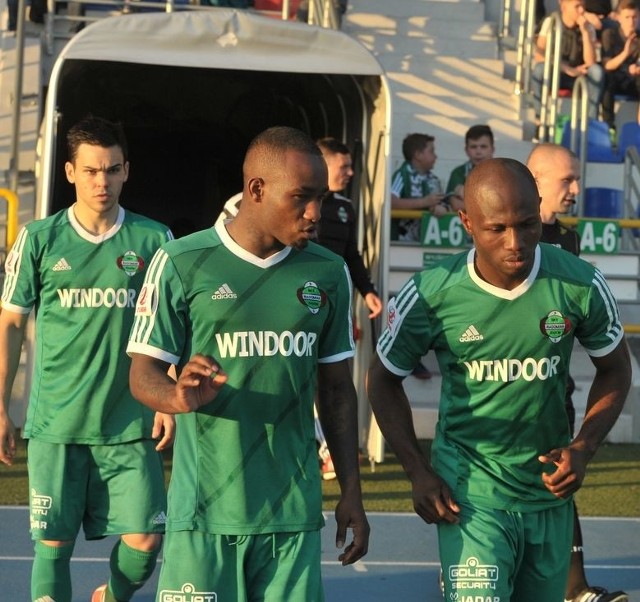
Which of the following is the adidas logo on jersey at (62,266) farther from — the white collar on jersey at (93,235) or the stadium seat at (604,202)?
the stadium seat at (604,202)

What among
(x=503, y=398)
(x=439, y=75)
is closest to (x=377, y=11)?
(x=439, y=75)

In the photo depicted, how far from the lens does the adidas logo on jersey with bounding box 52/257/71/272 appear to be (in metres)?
6.18

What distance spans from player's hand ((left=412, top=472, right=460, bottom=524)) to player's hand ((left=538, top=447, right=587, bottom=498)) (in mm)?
309

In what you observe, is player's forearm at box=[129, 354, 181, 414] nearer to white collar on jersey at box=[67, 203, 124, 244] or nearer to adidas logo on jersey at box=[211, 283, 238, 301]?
adidas logo on jersey at box=[211, 283, 238, 301]

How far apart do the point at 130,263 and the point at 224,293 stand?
195 centimetres

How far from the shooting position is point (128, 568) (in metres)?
6.10

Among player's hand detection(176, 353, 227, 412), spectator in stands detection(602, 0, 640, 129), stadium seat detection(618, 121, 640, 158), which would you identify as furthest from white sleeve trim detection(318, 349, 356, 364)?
spectator in stands detection(602, 0, 640, 129)

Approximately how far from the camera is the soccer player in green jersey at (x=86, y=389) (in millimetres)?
6078

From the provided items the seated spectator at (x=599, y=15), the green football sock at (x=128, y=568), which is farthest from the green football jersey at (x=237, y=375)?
the seated spectator at (x=599, y=15)

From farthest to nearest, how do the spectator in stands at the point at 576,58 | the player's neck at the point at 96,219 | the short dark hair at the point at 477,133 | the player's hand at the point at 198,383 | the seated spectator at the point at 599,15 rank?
the seated spectator at the point at 599,15
the spectator in stands at the point at 576,58
the short dark hair at the point at 477,133
the player's neck at the point at 96,219
the player's hand at the point at 198,383

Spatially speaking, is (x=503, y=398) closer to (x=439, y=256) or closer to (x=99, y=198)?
(x=99, y=198)

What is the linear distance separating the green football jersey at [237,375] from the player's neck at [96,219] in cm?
192

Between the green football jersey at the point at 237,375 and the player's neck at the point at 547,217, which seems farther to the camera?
the player's neck at the point at 547,217

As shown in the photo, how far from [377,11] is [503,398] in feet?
42.7
